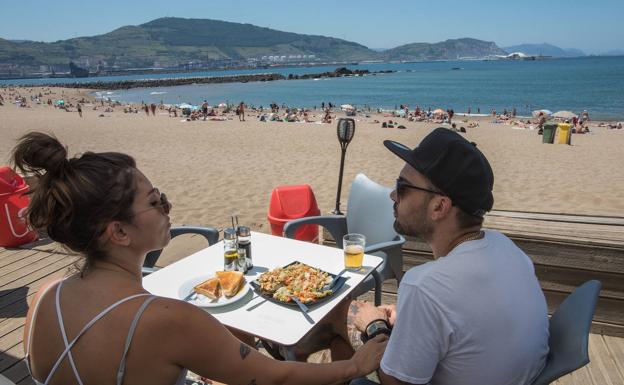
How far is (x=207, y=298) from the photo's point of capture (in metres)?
2.02

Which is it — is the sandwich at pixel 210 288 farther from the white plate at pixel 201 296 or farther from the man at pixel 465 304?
the man at pixel 465 304

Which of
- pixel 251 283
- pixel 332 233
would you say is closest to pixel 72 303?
pixel 251 283

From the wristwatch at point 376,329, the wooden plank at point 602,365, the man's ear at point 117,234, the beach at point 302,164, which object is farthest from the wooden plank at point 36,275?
the wooden plank at point 602,365

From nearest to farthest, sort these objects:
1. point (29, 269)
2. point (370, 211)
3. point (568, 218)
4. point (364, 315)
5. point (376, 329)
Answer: point (376, 329), point (364, 315), point (568, 218), point (370, 211), point (29, 269)

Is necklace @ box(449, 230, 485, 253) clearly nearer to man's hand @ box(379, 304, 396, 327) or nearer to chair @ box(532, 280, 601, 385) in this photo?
chair @ box(532, 280, 601, 385)

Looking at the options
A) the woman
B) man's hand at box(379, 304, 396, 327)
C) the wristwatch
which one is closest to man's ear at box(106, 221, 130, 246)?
the woman

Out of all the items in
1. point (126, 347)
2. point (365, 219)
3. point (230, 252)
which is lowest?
point (365, 219)

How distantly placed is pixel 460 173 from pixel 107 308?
1196 mm

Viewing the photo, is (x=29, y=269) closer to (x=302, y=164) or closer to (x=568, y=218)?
(x=568, y=218)

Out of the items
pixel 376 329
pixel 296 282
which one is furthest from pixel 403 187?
pixel 296 282

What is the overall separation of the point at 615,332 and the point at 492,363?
7.68 feet

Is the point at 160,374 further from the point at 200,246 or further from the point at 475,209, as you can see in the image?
the point at 200,246

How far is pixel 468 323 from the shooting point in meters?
1.27

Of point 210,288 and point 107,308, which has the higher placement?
point 107,308
